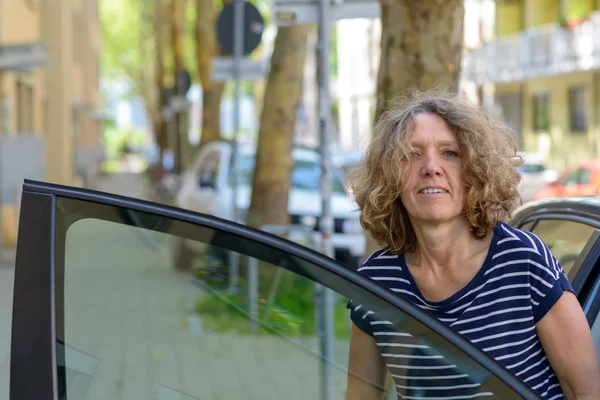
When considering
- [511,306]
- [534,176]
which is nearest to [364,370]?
[511,306]

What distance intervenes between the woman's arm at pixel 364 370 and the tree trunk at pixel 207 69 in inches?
796

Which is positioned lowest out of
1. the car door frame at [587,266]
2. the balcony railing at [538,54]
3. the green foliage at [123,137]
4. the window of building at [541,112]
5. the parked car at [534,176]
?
the green foliage at [123,137]

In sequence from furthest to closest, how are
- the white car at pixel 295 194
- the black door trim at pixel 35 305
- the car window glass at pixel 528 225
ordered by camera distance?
1. the white car at pixel 295 194
2. the car window glass at pixel 528 225
3. the black door trim at pixel 35 305

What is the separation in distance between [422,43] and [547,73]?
3504cm

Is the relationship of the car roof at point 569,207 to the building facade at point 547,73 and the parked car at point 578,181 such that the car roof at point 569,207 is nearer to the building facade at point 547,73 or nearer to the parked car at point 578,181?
the parked car at point 578,181

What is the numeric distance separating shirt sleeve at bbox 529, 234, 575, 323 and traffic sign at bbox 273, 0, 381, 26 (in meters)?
4.93

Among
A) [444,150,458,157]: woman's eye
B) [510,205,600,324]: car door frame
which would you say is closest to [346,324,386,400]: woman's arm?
[444,150,458,157]: woman's eye

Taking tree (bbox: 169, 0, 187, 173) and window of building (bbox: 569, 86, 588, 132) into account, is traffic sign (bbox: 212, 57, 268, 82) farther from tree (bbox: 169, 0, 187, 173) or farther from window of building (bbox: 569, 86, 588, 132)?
window of building (bbox: 569, 86, 588, 132)

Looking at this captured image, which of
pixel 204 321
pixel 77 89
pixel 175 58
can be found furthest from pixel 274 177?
pixel 77 89

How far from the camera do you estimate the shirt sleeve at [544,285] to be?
2.34m

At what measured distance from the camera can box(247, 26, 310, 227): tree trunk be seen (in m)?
11.9

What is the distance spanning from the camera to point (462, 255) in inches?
98.3

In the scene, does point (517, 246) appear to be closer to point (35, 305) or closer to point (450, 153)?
point (450, 153)

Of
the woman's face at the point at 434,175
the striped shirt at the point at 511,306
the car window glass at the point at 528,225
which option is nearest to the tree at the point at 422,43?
the car window glass at the point at 528,225
